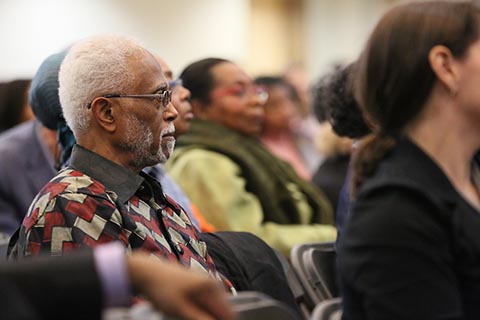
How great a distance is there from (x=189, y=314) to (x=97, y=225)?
70 centimetres

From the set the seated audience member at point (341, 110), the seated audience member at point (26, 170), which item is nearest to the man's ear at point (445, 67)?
the seated audience member at point (341, 110)

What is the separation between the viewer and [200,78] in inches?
142

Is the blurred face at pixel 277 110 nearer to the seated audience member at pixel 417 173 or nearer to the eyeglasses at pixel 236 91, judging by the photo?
the eyeglasses at pixel 236 91

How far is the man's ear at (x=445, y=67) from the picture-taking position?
1433 mm

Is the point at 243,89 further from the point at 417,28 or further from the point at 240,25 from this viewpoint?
the point at 240,25

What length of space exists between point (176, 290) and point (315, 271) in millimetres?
1159

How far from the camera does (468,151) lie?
4.99ft

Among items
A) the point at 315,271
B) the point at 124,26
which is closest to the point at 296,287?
the point at 315,271

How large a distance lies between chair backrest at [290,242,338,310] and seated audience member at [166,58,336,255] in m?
0.87

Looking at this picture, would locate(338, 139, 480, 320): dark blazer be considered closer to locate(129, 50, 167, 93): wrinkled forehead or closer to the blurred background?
locate(129, 50, 167, 93): wrinkled forehead

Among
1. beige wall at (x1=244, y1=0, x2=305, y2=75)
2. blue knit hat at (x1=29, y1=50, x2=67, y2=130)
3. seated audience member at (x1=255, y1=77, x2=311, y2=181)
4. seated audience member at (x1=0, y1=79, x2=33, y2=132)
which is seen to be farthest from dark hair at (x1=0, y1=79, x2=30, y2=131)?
beige wall at (x1=244, y1=0, x2=305, y2=75)

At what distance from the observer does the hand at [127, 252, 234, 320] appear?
3.74 ft

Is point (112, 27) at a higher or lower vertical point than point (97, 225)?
lower

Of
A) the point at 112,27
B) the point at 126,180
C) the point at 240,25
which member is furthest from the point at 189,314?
the point at 240,25
